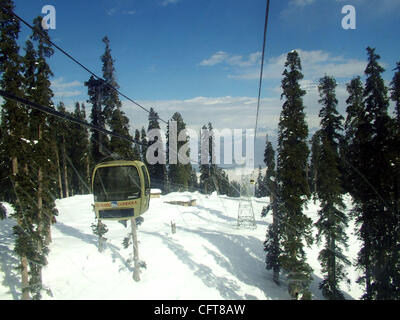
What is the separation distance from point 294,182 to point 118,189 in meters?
12.1

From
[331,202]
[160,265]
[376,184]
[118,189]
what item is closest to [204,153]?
[160,265]

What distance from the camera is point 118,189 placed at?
34.4ft

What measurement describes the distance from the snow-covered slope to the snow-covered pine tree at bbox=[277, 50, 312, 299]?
3.73 metres

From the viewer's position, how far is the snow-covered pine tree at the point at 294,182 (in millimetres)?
17203

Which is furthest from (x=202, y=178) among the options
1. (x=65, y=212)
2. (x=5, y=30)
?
(x=5, y=30)

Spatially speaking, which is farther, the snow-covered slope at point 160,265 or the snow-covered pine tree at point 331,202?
the snow-covered pine tree at point 331,202

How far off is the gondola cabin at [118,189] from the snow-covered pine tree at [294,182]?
36.6 feet

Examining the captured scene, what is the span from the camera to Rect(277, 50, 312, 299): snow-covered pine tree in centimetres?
1720

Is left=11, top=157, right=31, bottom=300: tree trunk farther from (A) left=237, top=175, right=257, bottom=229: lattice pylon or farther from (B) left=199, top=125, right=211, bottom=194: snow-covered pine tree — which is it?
(B) left=199, top=125, right=211, bottom=194: snow-covered pine tree

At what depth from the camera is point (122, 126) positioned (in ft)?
63.5

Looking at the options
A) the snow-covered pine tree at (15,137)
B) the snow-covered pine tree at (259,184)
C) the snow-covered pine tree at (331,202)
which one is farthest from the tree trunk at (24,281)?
the snow-covered pine tree at (259,184)

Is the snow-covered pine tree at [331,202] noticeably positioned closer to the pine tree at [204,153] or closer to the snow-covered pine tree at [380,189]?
the snow-covered pine tree at [380,189]

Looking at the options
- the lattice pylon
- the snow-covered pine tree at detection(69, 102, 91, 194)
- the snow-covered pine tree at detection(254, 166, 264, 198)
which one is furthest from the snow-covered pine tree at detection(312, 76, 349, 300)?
the snow-covered pine tree at detection(254, 166, 264, 198)
